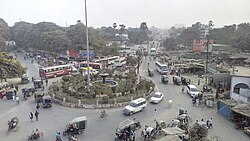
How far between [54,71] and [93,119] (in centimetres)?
2316

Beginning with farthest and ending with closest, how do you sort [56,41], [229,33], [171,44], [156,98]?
1. [171,44]
2. [229,33]
3. [56,41]
4. [156,98]

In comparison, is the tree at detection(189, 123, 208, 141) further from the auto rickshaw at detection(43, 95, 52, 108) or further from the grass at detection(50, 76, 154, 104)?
the auto rickshaw at detection(43, 95, 52, 108)

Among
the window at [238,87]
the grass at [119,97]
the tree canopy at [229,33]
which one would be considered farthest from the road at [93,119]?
the tree canopy at [229,33]

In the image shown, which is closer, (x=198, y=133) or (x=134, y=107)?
(x=198, y=133)

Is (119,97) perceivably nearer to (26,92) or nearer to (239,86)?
(26,92)

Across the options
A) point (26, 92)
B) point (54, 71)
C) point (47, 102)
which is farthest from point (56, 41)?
point (47, 102)

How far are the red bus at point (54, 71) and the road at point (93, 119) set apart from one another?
12610 millimetres

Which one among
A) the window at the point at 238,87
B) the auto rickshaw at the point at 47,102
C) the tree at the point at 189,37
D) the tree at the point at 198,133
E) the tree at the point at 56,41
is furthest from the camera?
the tree at the point at 189,37

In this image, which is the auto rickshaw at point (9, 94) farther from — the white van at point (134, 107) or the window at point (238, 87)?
the window at point (238, 87)

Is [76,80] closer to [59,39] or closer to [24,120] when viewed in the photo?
[24,120]

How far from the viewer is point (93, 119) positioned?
25703 millimetres

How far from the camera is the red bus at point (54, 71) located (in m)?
44.7

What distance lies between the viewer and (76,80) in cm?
3909

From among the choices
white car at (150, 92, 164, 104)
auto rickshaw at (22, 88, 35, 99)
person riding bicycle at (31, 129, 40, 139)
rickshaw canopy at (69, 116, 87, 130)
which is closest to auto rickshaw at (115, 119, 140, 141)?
rickshaw canopy at (69, 116, 87, 130)
